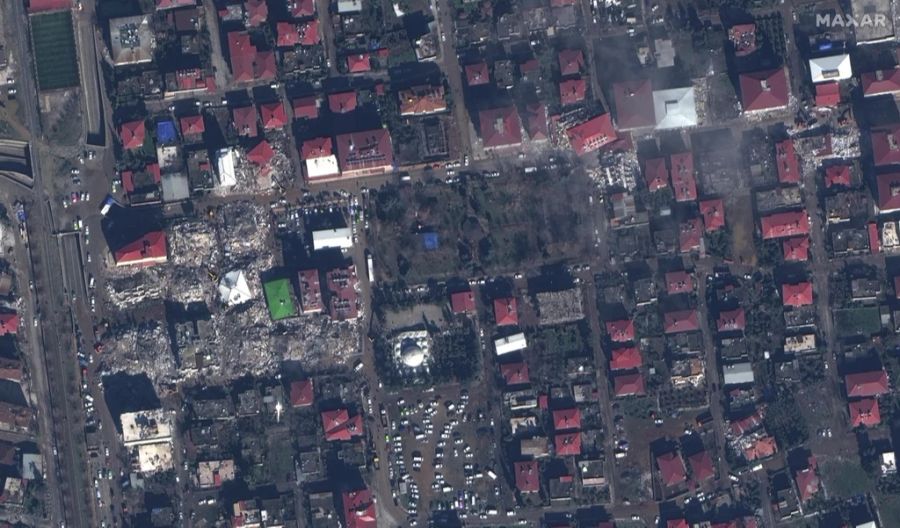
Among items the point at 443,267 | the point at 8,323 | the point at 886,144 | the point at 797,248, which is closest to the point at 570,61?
the point at 443,267

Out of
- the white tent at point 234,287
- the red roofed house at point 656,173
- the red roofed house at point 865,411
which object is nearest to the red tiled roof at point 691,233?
the red roofed house at point 656,173

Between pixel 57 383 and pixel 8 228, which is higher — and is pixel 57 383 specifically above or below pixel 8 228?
below

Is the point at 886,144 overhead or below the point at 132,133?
below

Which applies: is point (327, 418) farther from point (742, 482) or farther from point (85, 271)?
point (742, 482)

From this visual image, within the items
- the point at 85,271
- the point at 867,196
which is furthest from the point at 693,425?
the point at 85,271

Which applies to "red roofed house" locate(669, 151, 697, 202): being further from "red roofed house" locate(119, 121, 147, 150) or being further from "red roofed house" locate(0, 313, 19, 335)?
"red roofed house" locate(0, 313, 19, 335)

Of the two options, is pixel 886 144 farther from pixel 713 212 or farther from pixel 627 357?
pixel 627 357

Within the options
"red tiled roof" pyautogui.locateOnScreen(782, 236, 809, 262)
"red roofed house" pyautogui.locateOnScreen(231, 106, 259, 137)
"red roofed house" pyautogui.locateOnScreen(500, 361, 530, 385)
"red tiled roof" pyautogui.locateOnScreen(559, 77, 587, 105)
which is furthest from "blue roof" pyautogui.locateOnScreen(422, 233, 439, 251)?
"red tiled roof" pyautogui.locateOnScreen(782, 236, 809, 262)

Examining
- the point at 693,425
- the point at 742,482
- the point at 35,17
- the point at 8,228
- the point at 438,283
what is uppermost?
the point at 35,17
